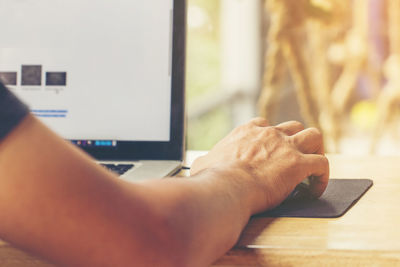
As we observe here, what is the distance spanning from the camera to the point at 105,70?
2.45ft

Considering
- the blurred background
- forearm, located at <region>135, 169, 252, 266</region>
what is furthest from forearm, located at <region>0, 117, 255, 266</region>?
the blurred background

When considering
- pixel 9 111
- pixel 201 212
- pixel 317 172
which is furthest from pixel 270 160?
pixel 9 111

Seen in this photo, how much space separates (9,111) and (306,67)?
4.75 feet

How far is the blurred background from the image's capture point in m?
1.66

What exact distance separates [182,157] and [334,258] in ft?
1.29

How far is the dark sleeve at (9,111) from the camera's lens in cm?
27

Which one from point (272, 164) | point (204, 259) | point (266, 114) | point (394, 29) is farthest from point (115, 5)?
point (394, 29)

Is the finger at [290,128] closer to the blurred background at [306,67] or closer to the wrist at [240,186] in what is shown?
the wrist at [240,186]

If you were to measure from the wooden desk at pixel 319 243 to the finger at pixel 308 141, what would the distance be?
9 centimetres

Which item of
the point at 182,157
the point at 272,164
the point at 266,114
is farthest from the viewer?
the point at 266,114

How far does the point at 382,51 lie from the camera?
2266mm

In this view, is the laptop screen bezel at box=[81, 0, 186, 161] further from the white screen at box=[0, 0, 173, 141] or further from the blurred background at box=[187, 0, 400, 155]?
the blurred background at box=[187, 0, 400, 155]

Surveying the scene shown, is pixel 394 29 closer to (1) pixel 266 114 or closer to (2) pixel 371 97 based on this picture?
(2) pixel 371 97

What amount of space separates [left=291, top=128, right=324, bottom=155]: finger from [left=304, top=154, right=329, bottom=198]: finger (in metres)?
0.02
